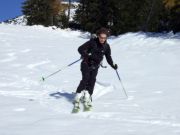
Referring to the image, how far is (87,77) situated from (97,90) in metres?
2.54

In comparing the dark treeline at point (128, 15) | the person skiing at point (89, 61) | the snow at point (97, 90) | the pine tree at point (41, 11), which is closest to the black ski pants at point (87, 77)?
the person skiing at point (89, 61)

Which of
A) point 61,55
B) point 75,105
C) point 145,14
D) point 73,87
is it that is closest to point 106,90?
point 73,87

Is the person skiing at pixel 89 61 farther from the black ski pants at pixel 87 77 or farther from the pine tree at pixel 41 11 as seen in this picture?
the pine tree at pixel 41 11

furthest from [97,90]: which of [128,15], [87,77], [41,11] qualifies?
[41,11]

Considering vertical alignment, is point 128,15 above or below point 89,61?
above

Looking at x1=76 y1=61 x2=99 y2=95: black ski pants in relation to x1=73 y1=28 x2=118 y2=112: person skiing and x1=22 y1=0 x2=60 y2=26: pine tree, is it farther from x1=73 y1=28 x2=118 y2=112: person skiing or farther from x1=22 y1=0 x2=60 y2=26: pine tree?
x1=22 y1=0 x2=60 y2=26: pine tree

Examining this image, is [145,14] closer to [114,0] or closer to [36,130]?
[114,0]

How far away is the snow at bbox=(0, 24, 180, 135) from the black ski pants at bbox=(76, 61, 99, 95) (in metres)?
0.49

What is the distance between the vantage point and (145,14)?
1287 inches

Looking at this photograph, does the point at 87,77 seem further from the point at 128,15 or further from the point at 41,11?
the point at 41,11

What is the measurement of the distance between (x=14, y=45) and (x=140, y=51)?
21.9 feet

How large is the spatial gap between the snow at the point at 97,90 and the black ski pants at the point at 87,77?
0.49m

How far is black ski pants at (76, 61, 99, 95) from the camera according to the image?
10.6 meters

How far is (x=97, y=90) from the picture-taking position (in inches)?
516
